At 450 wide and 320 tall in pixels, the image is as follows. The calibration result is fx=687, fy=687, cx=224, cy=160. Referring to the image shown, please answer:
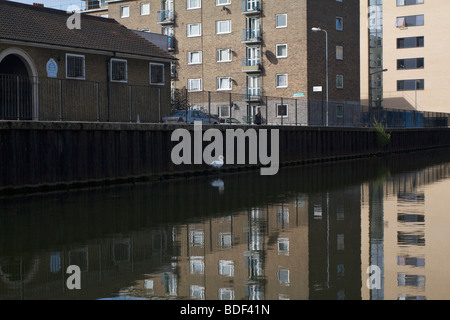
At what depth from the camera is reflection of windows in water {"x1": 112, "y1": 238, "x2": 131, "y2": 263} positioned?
34.7 feet

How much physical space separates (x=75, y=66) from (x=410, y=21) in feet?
224

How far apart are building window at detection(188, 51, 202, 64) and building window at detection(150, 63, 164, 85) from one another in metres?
31.7

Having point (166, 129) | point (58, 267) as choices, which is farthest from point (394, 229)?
point (166, 129)

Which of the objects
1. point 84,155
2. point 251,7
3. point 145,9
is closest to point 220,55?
point 251,7

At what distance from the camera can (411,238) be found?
12.4m

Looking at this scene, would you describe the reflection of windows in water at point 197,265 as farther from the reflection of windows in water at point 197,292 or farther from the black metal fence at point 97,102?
the black metal fence at point 97,102

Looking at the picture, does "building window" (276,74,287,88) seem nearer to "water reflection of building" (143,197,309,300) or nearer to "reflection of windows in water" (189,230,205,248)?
"water reflection of building" (143,197,309,300)

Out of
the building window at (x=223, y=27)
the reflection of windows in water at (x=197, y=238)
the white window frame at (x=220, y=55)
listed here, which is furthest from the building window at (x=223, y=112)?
the building window at (x=223, y=27)

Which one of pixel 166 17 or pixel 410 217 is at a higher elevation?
pixel 166 17

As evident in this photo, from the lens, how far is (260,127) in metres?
33.8

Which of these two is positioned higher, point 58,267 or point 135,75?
point 135,75

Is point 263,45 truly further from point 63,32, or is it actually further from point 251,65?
point 63,32

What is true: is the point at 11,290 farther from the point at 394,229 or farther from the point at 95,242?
the point at 394,229
